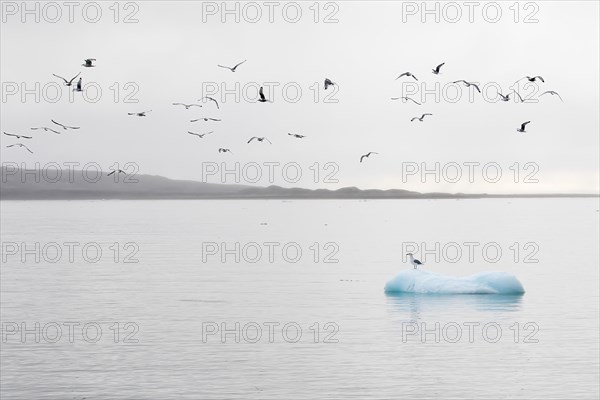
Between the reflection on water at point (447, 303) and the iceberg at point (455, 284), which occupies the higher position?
the iceberg at point (455, 284)

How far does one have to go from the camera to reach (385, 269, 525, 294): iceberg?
183ft

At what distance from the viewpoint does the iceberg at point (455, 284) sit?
55.9 m

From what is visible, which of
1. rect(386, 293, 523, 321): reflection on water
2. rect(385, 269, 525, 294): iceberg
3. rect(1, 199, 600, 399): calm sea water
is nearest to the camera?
rect(1, 199, 600, 399): calm sea water

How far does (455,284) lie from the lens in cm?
Answer: 5581

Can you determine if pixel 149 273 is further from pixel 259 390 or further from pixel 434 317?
pixel 259 390

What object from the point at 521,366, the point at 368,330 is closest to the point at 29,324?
the point at 368,330

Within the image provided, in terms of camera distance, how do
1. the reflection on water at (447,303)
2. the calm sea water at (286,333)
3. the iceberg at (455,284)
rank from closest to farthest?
the calm sea water at (286,333)
the reflection on water at (447,303)
the iceberg at (455,284)

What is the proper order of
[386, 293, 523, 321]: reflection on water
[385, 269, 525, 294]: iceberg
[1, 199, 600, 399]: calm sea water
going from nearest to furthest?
1. [1, 199, 600, 399]: calm sea water
2. [386, 293, 523, 321]: reflection on water
3. [385, 269, 525, 294]: iceberg

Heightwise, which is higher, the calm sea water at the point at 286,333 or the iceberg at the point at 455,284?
the iceberg at the point at 455,284

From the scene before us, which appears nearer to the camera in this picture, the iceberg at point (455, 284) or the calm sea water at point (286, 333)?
the calm sea water at point (286, 333)

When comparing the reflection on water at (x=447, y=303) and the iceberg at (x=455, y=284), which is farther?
the iceberg at (x=455, y=284)

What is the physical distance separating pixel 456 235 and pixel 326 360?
105594mm

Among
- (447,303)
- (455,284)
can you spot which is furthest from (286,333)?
(455,284)

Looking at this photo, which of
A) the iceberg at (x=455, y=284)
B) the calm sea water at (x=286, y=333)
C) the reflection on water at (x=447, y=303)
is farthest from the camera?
the iceberg at (x=455, y=284)
